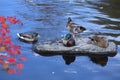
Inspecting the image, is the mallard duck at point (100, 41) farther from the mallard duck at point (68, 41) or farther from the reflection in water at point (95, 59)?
the mallard duck at point (68, 41)

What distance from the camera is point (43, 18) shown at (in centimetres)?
1909

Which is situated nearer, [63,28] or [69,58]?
[69,58]

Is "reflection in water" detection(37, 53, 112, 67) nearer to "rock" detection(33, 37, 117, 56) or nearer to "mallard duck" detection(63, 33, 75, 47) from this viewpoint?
"rock" detection(33, 37, 117, 56)

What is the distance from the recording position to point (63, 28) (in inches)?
696

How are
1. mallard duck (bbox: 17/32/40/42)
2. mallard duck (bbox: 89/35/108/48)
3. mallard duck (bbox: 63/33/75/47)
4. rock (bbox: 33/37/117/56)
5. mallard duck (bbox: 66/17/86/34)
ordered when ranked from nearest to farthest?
rock (bbox: 33/37/117/56) → mallard duck (bbox: 63/33/75/47) → mallard duck (bbox: 89/35/108/48) → mallard duck (bbox: 17/32/40/42) → mallard duck (bbox: 66/17/86/34)

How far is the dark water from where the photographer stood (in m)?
13.0

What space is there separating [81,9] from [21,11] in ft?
10.8

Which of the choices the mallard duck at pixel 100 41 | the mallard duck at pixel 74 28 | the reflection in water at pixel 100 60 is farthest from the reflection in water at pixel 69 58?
the mallard duck at pixel 74 28

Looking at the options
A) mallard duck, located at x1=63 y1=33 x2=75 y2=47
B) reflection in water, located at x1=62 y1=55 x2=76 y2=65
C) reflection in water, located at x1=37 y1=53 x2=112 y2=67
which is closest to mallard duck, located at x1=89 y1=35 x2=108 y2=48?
reflection in water, located at x1=37 y1=53 x2=112 y2=67

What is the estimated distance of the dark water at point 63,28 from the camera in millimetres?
12969

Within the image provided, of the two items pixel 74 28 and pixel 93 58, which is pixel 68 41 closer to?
pixel 93 58

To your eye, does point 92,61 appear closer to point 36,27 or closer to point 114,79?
point 114,79

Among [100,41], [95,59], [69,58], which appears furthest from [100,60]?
[69,58]

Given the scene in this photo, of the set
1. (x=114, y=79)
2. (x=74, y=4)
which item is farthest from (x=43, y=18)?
(x=114, y=79)
